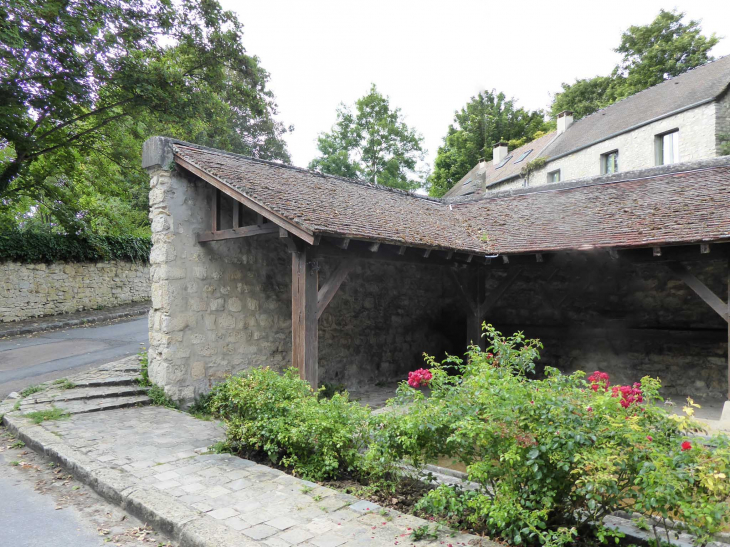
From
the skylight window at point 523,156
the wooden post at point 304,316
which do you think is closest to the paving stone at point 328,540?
the wooden post at point 304,316

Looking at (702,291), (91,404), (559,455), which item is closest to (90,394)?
(91,404)

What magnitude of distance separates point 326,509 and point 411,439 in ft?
2.41

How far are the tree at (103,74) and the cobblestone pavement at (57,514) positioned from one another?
24.0ft

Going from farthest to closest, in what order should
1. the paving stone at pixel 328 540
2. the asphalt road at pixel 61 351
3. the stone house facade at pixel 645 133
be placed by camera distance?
the stone house facade at pixel 645 133 < the asphalt road at pixel 61 351 < the paving stone at pixel 328 540

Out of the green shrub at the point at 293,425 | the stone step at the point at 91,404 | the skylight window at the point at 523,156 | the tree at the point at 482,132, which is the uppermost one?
the tree at the point at 482,132

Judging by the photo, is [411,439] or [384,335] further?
[384,335]

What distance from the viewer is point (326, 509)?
10.3 feet

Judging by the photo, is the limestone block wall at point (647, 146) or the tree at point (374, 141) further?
the tree at point (374, 141)

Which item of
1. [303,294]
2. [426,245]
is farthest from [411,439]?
[426,245]

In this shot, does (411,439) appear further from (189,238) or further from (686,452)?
(189,238)

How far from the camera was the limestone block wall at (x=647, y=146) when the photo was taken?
1456 cm

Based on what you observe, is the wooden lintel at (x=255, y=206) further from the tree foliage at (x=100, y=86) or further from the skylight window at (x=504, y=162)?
the skylight window at (x=504, y=162)

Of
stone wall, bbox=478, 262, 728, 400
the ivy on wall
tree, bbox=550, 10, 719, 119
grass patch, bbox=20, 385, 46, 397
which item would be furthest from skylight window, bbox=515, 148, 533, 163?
grass patch, bbox=20, 385, 46, 397

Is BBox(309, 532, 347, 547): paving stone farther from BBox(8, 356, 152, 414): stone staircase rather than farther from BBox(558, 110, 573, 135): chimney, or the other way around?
BBox(558, 110, 573, 135): chimney
